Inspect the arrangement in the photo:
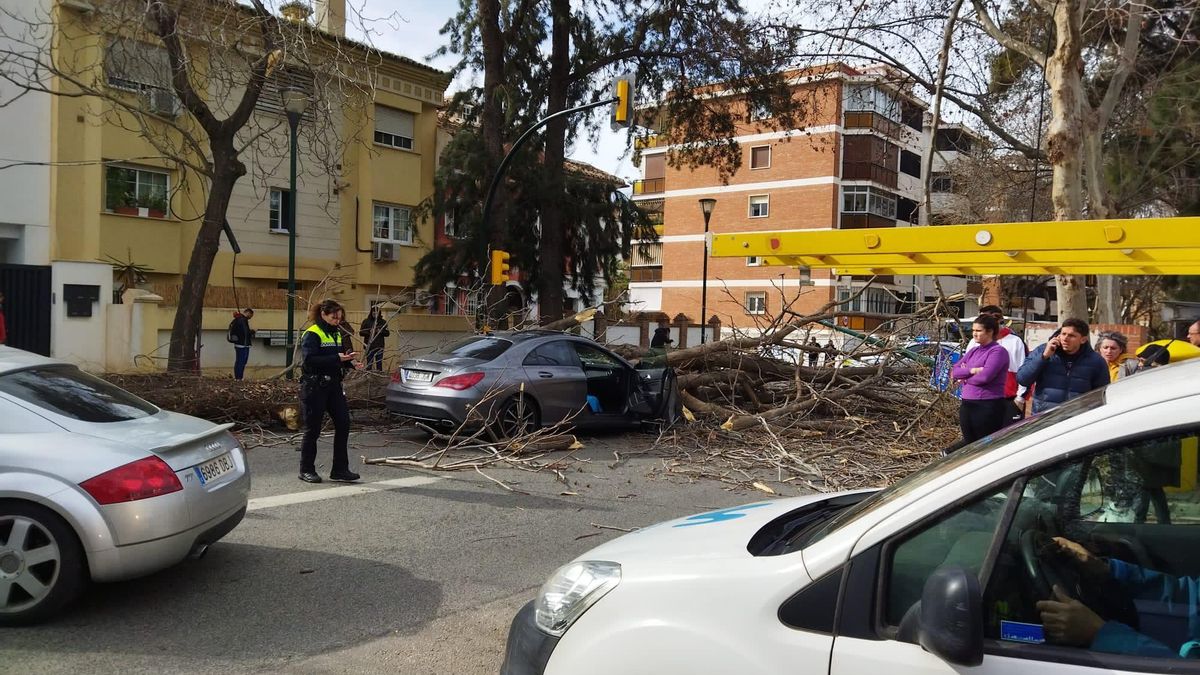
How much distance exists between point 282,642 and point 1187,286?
26.8m

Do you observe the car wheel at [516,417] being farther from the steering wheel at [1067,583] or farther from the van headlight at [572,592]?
the steering wheel at [1067,583]

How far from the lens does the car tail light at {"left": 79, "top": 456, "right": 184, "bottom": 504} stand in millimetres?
4023

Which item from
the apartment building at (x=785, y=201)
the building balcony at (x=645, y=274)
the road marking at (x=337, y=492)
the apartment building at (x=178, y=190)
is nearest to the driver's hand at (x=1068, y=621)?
the road marking at (x=337, y=492)

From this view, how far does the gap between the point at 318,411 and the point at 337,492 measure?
0.73 meters

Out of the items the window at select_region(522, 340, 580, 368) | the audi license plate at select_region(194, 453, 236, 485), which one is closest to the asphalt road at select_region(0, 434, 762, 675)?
the audi license plate at select_region(194, 453, 236, 485)

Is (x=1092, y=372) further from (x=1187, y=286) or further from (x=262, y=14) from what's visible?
(x=1187, y=286)

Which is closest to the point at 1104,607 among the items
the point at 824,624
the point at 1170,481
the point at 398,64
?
the point at 1170,481

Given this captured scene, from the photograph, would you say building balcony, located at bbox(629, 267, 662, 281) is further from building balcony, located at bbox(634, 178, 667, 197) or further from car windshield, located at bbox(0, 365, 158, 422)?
car windshield, located at bbox(0, 365, 158, 422)

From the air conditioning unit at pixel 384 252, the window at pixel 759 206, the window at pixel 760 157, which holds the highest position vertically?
the window at pixel 760 157

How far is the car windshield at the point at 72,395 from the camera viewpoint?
434cm

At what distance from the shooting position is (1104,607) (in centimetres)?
194

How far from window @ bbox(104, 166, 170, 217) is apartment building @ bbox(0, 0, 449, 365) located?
0.03 metres

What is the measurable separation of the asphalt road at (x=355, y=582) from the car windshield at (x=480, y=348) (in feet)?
6.90

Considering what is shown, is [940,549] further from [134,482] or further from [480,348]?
[480,348]
